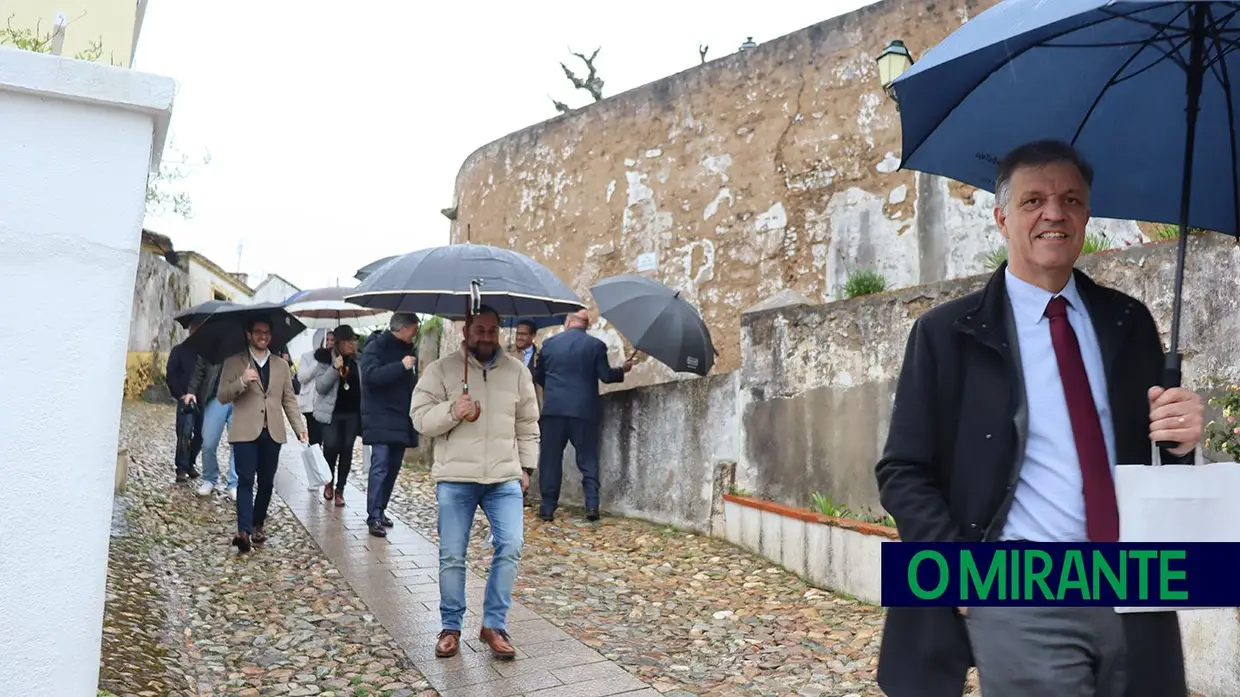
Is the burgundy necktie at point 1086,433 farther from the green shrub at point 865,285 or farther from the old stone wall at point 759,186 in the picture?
the old stone wall at point 759,186

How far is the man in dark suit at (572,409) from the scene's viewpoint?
7652 millimetres

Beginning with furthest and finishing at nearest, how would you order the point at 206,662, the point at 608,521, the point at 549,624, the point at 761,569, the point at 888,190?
1. the point at 888,190
2. the point at 608,521
3. the point at 761,569
4. the point at 549,624
5. the point at 206,662

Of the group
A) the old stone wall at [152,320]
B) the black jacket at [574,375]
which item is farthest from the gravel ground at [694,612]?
the old stone wall at [152,320]

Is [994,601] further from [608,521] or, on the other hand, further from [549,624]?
[608,521]

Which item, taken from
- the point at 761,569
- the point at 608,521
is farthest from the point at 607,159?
the point at 761,569

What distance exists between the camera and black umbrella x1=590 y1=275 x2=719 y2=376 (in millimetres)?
7477

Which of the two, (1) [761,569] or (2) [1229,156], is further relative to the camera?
(1) [761,569]

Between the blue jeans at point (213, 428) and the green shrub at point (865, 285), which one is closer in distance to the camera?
the green shrub at point (865, 285)

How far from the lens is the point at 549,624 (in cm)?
482

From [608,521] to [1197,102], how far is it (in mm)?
6238

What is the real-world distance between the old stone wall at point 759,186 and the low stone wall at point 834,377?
9.03 ft

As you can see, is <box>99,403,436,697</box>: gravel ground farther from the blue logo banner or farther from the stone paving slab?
the blue logo banner

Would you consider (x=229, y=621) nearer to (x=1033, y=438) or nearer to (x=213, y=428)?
(x=213, y=428)

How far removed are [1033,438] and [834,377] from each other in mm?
4077
